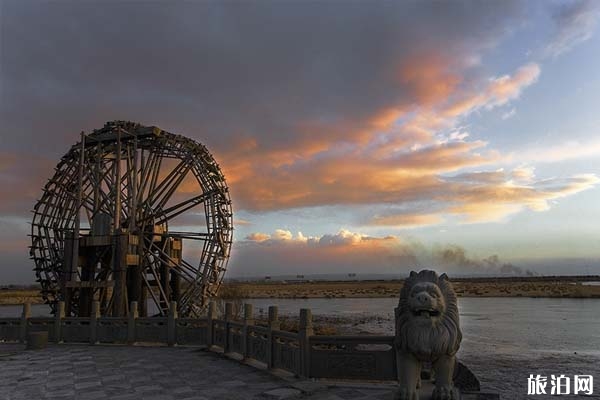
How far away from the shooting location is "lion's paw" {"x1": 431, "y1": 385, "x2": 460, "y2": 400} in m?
6.18

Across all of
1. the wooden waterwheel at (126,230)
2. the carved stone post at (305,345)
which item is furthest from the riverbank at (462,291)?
the carved stone post at (305,345)

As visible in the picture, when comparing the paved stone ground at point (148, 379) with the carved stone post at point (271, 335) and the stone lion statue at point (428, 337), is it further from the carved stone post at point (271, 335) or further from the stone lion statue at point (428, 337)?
the stone lion statue at point (428, 337)

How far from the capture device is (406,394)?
6074mm

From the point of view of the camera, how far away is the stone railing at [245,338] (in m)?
7.69

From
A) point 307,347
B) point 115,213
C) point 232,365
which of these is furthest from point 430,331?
point 115,213

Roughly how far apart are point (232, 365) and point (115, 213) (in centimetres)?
981

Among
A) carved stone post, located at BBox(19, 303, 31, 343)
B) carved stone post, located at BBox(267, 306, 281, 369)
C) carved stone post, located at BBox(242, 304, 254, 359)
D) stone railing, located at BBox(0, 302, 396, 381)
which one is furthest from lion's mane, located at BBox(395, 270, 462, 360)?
carved stone post, located at BBox(19, 303, 31, 343)

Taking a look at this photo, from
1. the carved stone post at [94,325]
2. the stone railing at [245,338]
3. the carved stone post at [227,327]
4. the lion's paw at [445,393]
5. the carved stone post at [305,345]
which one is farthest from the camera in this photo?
the carved stone post at [94,325]

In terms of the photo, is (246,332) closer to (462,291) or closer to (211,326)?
(211,326)

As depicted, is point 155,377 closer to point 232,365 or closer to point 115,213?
point 232,365

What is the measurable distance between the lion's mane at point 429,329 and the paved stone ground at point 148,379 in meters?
1.27

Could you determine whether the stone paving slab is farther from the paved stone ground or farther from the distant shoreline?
the distant shoreline

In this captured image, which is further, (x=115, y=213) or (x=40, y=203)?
(x=40, y=203)

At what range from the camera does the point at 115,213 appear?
17.2 m
